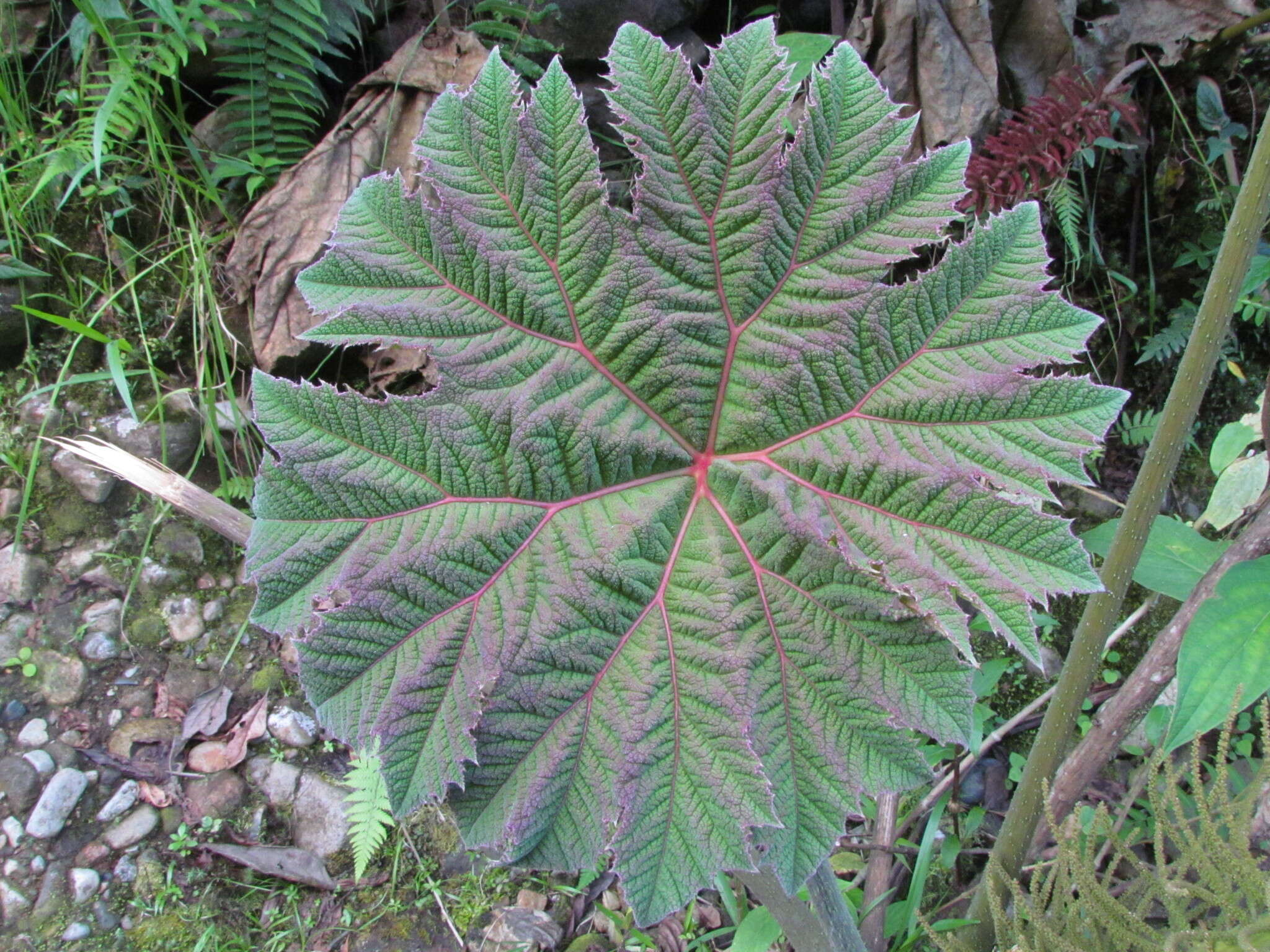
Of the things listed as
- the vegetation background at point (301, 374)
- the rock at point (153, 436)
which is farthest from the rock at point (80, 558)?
the rock at point (153, 436)

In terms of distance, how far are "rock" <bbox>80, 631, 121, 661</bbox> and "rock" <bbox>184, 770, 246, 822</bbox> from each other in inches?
13.8

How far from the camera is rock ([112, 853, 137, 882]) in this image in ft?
5.67

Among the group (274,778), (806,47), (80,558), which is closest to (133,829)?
(274,778)

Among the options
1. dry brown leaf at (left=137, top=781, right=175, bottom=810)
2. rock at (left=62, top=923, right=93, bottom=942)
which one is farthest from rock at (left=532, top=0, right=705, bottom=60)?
rock at (left=62, top=923, right=93, bottom=942)

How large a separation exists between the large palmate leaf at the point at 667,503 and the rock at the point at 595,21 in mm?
1339

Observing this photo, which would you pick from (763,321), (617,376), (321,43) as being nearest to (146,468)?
(617,376)

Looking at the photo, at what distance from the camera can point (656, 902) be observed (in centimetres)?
83

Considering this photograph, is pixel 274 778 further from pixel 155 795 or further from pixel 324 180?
pixel 324 180

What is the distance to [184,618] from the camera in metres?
1.96

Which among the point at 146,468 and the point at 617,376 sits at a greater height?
the point at 617,376

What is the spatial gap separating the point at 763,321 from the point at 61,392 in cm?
190

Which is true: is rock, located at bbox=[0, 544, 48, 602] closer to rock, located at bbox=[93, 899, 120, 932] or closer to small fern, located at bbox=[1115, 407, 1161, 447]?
rock, located at bbox=[93, 899, 120, 932]

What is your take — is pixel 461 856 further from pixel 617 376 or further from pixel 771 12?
pixel 771 12

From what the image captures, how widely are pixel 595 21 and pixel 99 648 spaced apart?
6.15 ft
